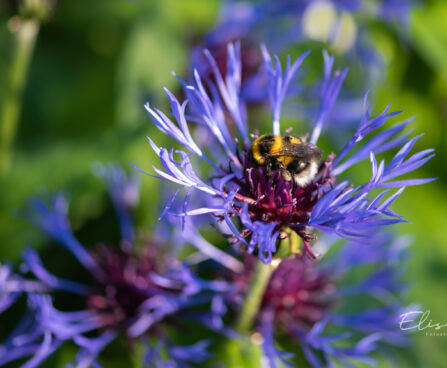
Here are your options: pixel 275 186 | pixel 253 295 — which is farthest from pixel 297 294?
pixel 275 186

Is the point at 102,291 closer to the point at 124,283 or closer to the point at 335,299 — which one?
the point at 124,283

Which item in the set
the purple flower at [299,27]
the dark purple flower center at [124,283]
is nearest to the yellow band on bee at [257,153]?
the dark purple flower center at [124,283]

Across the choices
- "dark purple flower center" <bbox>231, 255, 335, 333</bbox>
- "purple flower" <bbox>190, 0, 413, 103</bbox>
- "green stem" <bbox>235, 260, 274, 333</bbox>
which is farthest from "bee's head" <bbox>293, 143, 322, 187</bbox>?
"purple flower" <bbox>190, 0, 413, 103</bbox>

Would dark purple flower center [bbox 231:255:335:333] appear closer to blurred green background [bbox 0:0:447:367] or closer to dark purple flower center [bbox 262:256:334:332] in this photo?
dark purple flower center [bbox 262:256:334:332]

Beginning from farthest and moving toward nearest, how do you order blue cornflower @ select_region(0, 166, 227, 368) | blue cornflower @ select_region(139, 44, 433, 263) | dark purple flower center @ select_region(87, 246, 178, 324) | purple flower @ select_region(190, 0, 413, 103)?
1. purple flower @ select_region(190, 0, 413, 103)
2. dark purple flower center @ select_region(87, 246, 178, 324)
3. blue cornflower @ select_region(0, 166, 227, 368)
4. blue cornflower @ select_region(139, 44, 433, 263)

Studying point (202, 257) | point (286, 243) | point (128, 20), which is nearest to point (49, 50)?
point (128, 20)

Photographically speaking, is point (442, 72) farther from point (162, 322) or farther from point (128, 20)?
point (162, 322)
